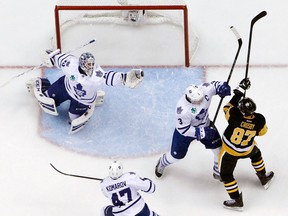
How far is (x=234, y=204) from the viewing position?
5.28 metres

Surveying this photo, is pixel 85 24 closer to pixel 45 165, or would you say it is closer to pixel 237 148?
pixel 45 165

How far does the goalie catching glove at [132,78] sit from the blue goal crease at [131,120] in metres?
0.40

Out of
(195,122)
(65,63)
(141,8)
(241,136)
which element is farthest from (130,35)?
(241,136)

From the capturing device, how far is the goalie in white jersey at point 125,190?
4902mm

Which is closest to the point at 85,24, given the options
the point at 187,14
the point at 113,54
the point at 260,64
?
the point at 113,54

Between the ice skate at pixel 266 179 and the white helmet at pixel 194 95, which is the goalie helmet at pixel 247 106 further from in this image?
the ice skate at pixel 266 179

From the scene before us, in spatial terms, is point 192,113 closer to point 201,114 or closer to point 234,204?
point 201,114

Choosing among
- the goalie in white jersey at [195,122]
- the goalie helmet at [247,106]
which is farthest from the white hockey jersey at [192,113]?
the goalie helmet at [247,106]

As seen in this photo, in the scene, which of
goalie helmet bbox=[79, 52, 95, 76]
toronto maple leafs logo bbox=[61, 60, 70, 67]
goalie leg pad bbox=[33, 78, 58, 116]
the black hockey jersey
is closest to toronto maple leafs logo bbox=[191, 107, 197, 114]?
the black hockey jersey

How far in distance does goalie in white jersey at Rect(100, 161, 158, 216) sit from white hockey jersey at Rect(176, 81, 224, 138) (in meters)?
0.40

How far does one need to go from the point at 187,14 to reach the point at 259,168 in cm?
132

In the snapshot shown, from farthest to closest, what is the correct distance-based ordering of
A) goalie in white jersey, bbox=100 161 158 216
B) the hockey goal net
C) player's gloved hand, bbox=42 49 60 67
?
the hockey goal net, player's gloved hand, bbox=42 49 60 67, goalie in white jersey, bbox=100 161 158 216

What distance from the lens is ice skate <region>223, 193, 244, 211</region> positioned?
5.27 metres

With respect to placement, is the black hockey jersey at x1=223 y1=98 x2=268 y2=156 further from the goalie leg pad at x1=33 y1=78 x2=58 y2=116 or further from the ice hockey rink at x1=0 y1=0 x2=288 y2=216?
the goalie leg pad at x1=33 y1=78 x2=58 y2=116
